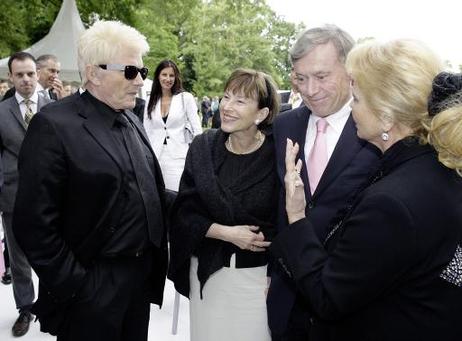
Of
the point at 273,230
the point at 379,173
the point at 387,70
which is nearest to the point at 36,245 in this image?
the point at 273,230

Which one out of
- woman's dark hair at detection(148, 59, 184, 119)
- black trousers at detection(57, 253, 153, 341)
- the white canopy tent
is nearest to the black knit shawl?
black trousers at detection(57, 253, 153, 341)

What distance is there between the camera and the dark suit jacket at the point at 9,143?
3643 millimetres

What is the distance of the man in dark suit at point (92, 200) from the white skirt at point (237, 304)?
1.36ft

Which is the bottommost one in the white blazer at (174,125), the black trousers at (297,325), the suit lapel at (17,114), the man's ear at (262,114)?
the white blazer at (174,125)

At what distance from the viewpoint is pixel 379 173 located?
4.90ft

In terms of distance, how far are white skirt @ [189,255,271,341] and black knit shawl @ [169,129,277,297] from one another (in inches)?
3.2

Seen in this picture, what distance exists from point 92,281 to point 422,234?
1.55m

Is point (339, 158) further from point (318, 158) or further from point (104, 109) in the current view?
point (104, 109)

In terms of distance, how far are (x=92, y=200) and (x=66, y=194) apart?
0.13 m

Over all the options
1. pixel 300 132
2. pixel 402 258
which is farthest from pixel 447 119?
pixel 300 132

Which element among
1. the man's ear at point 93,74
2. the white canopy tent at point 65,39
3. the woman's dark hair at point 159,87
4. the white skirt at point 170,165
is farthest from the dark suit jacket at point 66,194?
the white canopy tent at point 65,39

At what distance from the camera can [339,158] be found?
6.37 feet

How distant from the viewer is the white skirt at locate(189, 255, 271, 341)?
2.41m

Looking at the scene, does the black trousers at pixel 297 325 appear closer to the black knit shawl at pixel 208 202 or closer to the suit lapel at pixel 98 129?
the black knit shawl at pixel 208 202
